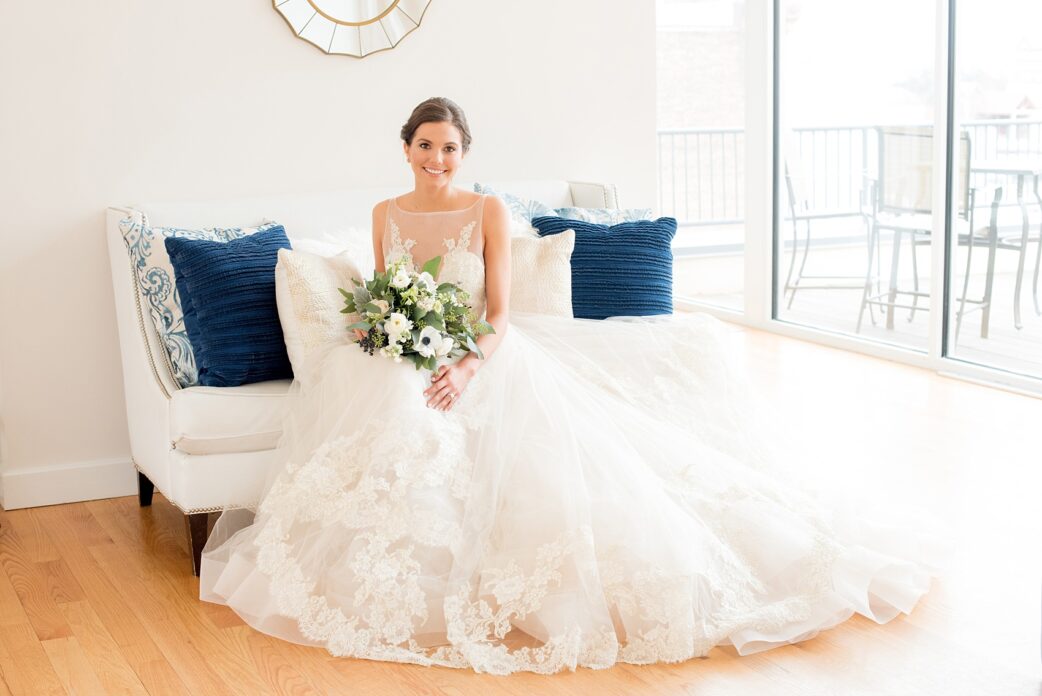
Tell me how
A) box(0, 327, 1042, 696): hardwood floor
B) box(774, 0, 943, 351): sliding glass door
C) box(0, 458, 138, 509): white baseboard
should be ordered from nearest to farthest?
box(0, 327, 1042, 696): hardwood floor
box(0, 458, 138, 509): white baseboard
box(774, 0, 943, 351): sliding glass door

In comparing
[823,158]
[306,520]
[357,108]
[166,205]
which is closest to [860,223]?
[823,158]

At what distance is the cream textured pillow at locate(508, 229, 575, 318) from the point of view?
3584 mm

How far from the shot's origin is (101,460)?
158 inches

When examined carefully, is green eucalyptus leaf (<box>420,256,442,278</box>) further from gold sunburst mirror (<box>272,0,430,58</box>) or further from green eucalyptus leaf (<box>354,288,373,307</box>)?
gold sunburst mirror (<box>272,0,430,58</box>)

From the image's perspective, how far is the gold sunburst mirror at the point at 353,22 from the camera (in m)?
4.11

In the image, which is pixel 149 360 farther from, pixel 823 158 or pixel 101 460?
pixel 823 158

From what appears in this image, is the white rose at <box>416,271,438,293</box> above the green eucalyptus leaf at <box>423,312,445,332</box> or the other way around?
above

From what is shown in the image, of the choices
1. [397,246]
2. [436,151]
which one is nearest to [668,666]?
[397,246]

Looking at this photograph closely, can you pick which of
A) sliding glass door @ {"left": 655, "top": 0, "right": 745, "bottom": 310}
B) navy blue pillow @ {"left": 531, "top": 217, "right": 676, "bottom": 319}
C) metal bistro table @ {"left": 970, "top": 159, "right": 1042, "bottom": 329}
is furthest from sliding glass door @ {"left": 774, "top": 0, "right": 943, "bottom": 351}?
navy blue pillow @ {"left": 531, "top": 217, "right": 676, "bottom": 319}

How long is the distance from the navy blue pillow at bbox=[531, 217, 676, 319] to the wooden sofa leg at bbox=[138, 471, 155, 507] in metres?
1.60

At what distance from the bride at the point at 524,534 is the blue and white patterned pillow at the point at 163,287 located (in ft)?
1.60

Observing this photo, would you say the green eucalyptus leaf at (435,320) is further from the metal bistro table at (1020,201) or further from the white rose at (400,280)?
the metal bistro table at (1020,201)

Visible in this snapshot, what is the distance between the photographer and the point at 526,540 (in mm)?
2654

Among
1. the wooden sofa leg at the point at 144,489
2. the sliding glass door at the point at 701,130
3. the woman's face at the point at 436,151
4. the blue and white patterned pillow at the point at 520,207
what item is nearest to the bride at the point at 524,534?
the woman's face at the point at 436,151
